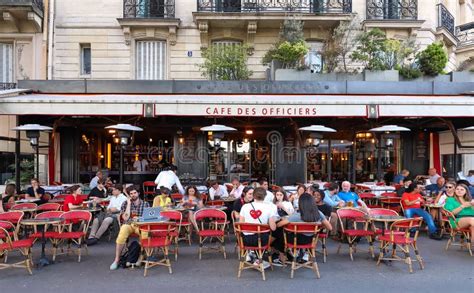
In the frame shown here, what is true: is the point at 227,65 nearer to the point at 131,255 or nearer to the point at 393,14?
the point at 393,14

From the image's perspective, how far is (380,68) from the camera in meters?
12.9

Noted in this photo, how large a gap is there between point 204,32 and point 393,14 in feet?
23.9

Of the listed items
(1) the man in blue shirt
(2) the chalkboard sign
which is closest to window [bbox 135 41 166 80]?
(1) the man in blue shirt

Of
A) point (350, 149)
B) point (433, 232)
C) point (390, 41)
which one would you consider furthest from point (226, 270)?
point (390, 41)

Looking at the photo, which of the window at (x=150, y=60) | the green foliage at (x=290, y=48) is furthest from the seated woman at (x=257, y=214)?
the window at (x=150, y=60)

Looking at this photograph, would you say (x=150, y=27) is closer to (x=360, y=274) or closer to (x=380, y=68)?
(x=380, y=68)

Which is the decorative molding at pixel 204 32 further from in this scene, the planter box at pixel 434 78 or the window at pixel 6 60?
the window at pixel 6 60

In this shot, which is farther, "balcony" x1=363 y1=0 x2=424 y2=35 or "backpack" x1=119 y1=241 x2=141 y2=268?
"balcony" x1=363 y1=0 x2=424 y2=35

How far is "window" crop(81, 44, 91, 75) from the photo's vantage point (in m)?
14.9

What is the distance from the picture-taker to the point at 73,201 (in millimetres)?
8359

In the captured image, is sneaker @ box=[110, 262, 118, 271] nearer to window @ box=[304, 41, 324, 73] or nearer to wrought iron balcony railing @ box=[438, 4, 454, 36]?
window @ box=[304, 41, 324, 73]

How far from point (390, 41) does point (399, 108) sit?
3905 millimetres

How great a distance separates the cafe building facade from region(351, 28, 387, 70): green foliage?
3.57 feet

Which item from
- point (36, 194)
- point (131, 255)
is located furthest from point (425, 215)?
point (36, 194)
